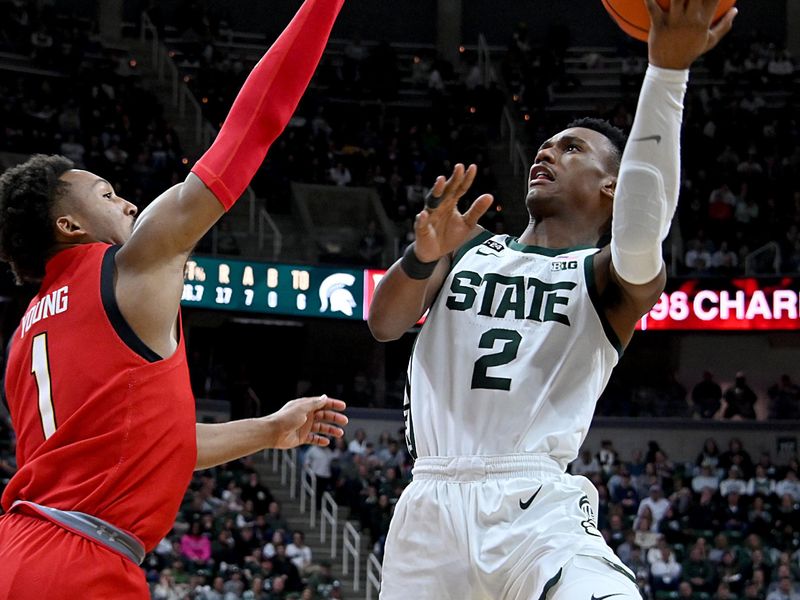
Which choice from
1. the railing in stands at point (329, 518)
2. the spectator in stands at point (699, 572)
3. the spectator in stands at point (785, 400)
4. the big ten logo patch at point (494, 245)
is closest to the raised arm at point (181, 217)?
the big ten logo patch at point (494, 245)

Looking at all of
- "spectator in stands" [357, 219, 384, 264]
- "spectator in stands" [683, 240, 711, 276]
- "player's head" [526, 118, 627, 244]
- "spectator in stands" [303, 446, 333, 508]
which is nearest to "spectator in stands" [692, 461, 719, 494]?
"spectator in stands" [683, 240, 711, 276]

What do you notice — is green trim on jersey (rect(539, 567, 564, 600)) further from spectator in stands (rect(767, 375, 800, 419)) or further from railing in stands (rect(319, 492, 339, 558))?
spectator in stands (rect(767, 375, 800, 419))

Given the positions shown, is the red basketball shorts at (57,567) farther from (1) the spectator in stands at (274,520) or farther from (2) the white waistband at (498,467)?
(1) the spectator in stands at (274,520)

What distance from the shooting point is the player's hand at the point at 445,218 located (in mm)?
3326

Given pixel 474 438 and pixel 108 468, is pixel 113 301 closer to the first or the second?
pixel 108 468

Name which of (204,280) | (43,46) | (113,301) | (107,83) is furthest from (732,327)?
(113,301)

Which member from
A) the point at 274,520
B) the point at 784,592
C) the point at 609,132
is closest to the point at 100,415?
the point at 609,132

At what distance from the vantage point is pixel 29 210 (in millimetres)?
3285

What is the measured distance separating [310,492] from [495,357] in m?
13.5

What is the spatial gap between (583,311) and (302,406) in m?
1.00

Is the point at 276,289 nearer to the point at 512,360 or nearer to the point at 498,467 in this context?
the point at 512,360

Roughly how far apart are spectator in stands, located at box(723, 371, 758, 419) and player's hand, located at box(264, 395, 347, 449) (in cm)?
1593

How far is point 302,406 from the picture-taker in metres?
3.97

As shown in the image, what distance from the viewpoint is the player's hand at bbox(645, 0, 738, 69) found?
3045 mm
